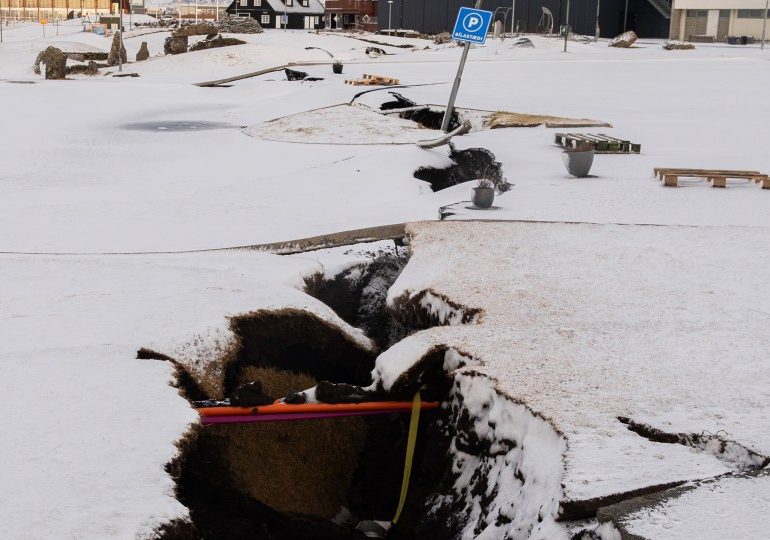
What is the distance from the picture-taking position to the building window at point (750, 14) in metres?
56.4

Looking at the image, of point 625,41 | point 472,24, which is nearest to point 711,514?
point 472,24

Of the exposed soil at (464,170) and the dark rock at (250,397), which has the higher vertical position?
the exposed soil at (464,170)

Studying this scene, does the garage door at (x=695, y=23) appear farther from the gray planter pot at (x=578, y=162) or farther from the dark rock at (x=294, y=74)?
the gray planter pot at (x=578, y=162)

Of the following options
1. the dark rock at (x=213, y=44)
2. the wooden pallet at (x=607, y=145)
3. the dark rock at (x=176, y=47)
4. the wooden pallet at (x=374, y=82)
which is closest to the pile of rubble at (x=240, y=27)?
the dark rock at (x=213, y=44)

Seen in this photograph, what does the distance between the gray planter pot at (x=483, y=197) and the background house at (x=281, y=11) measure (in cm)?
7594

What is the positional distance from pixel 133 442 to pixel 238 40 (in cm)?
4752

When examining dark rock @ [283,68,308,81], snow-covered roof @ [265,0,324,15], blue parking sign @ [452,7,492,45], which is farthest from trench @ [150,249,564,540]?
snow-covered roof @ [265,0,324,15]

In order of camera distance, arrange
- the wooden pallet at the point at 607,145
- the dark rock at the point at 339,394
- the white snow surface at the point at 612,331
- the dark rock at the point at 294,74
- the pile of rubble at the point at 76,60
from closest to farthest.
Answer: the white snow surface at the point at 612,331, the dark rock at the point at 339,394, the wooden pallet at the point at 607,145, the pile of rubble at the point at 76,60, the dark rock at the point at 294,74

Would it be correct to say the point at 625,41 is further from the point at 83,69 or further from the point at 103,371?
the point at 103,371

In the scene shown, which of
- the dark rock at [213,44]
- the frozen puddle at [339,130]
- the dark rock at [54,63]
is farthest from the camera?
the dark rock at [213,44]

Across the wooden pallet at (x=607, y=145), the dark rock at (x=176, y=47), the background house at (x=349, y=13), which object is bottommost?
the wooden pallet at (x=607, y=145)

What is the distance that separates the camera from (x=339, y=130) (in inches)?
833

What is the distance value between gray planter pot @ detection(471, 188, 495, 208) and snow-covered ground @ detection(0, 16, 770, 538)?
0.56 m

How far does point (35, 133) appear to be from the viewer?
22234 millimetres
